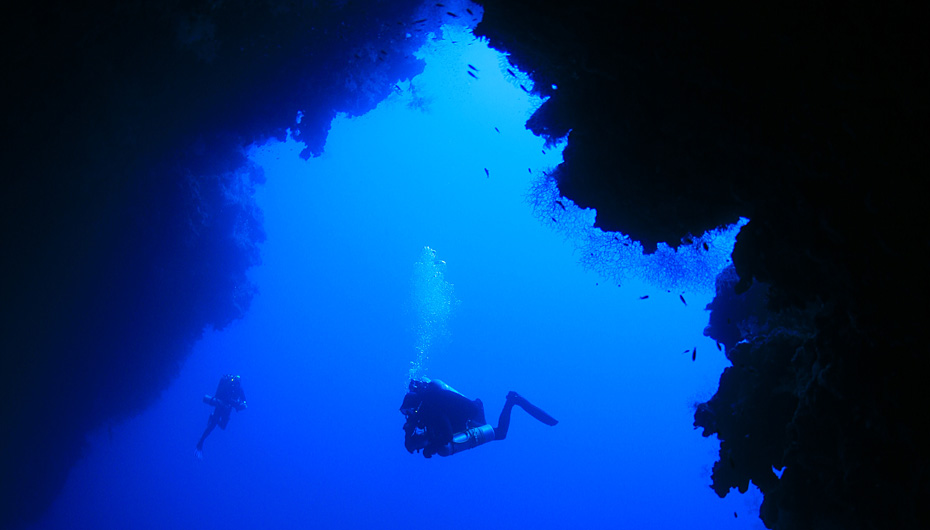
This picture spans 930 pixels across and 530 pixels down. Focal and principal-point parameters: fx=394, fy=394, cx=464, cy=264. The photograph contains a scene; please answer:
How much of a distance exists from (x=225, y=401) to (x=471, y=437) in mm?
14721

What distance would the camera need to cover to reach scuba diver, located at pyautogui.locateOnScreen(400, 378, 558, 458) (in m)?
9.02

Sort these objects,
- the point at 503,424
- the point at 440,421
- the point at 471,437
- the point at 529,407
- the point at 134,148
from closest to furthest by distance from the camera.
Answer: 1. the point at 440,421
2. the point at 134,148
3. the point at 471,437
4. the point at 503,424
5. the point at 529,407

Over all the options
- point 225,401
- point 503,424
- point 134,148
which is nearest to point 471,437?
point 503,424

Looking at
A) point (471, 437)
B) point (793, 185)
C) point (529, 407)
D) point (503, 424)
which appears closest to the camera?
point (793, 185)

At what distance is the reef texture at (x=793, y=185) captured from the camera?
2098 mm

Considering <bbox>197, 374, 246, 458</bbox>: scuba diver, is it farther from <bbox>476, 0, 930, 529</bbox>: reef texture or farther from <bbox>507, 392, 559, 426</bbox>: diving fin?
<bbox>476, 0, 930, 529</bbox>: reef texture

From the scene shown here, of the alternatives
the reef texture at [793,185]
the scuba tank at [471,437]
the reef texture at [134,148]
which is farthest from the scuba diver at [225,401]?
the reef texture at [793,185]

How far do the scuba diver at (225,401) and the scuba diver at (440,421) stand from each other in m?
13.0

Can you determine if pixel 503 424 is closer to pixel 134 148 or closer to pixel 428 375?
pixel 134 148

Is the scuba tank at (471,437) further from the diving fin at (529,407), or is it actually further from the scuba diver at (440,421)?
the diving fin at (529,407)

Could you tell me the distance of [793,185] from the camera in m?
2.65

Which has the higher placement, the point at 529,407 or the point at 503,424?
the point at 529,407

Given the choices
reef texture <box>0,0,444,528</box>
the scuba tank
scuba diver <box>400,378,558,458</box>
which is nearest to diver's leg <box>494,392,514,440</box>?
scuba diver <box>400,378,558,458</box>

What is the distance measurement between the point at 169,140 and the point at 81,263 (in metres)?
4.56
